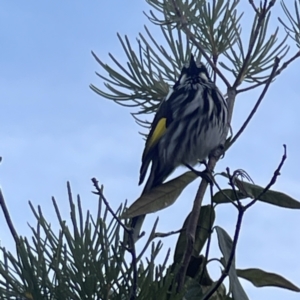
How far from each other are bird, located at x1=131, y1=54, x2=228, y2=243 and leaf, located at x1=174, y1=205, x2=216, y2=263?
2.72ft

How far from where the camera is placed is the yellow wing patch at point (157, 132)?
2.43 metres

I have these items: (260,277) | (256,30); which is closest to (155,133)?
(256,30)

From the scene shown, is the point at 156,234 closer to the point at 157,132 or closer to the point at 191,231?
the point at 191,231

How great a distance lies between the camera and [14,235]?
122cm

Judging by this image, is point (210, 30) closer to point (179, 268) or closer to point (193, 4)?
point (193, 4)

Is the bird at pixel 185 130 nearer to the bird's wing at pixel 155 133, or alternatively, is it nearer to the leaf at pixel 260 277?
the bird's wing at pixel 155 133

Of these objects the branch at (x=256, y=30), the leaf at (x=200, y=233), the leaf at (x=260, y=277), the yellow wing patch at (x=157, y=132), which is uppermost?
the yellow wing patch at (x=157, y=132)

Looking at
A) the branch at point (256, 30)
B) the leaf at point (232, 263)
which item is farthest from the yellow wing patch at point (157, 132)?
the leaf at point (232, 263)

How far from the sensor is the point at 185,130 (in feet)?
8.31

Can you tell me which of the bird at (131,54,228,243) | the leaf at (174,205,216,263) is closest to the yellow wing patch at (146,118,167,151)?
the bird at (131,54,228,243)

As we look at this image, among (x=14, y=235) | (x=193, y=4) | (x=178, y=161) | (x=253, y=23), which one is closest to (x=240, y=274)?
(x=14, y=235)

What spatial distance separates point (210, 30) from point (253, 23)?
14 centimetres

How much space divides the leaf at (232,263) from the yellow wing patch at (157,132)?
3.19 ft

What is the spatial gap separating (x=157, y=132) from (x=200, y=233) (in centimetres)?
95
